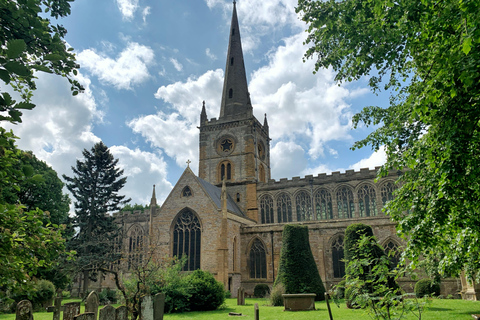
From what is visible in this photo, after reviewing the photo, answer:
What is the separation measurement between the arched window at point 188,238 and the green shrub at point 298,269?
32.1 ft

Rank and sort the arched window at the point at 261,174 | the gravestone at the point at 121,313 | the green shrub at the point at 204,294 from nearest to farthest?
the gravestone at the point at 121,313
the green shrub at the point at 204,294
the arched window at the point at 261,174

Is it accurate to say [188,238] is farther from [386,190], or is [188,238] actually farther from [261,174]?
[386,190]

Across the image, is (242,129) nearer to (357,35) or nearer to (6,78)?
(357,35)

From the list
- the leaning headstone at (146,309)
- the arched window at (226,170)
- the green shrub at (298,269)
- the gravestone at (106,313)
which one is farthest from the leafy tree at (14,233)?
the arched window at (226,170)

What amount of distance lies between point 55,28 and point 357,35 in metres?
7.45

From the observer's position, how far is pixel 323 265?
28.0m

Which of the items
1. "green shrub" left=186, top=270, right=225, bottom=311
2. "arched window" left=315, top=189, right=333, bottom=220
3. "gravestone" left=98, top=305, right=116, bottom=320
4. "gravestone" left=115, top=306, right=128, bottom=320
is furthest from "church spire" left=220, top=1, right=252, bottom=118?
"gravestone" left=98, top=305, right=116, bottom=320

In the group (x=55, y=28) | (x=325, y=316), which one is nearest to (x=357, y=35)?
(x=55, y=28)

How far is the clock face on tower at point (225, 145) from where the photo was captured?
42688 millimetres

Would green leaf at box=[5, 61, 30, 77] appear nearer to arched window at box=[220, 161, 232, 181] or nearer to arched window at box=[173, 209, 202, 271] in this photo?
arched window at box=[173, 209, 202, 271]

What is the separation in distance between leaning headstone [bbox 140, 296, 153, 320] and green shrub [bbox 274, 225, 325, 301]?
11.3 metres

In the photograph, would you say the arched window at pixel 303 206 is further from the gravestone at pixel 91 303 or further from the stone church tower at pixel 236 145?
the gravestone at pixel 91 303

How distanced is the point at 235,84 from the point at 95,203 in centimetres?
2306

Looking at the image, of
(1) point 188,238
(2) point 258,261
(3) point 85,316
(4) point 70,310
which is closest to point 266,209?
(2) point 258,261
